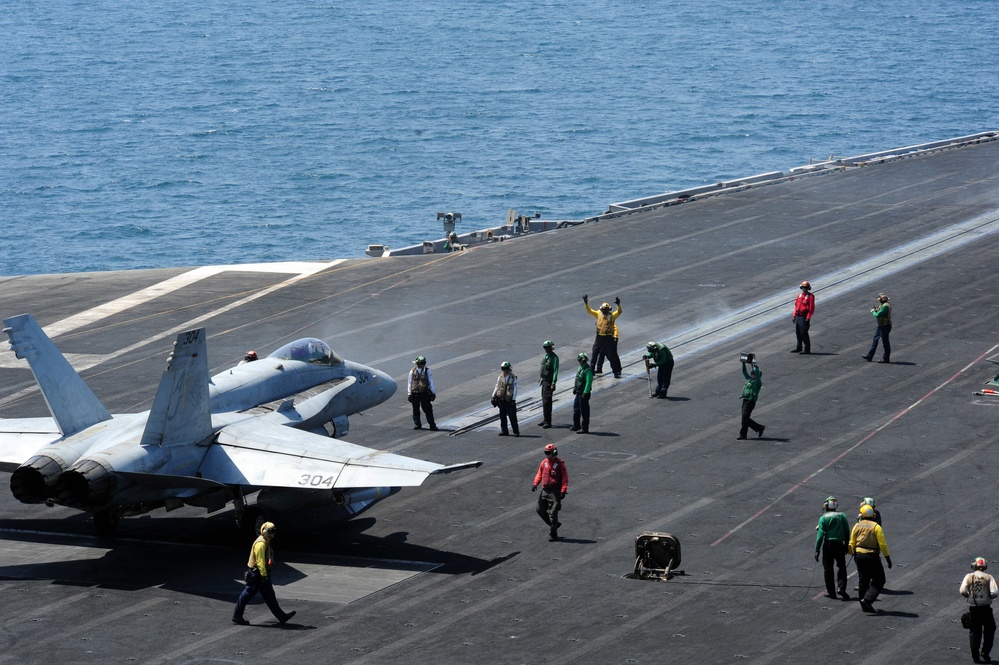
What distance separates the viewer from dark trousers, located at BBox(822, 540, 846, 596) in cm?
2130

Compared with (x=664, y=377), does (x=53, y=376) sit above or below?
above

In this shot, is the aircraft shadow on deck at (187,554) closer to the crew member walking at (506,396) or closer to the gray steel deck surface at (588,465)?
the gray steel deck surface at (588,465)

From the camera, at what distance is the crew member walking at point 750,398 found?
30375 millimetres

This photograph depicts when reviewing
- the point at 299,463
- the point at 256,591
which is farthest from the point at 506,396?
the point at 256,591

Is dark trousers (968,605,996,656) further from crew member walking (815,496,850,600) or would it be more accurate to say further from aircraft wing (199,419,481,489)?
aircraft wing (199,419,481,489)

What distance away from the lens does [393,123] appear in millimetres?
140750

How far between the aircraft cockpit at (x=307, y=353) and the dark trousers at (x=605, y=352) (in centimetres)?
959

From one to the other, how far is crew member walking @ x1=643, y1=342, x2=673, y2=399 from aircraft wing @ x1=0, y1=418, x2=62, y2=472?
15.4 meters

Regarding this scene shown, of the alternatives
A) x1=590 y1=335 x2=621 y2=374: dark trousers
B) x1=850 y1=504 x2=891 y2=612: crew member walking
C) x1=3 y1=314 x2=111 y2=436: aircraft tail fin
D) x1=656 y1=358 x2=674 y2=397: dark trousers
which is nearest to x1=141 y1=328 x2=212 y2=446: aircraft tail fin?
x1=3 y1=314 x2=111 y2=436: aircraft tail fin

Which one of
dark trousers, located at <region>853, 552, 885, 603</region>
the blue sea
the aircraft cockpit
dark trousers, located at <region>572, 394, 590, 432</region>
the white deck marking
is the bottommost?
dark trousers, located at <region>853, 552, 885, 603</region>

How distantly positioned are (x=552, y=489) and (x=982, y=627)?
8524 millimetres

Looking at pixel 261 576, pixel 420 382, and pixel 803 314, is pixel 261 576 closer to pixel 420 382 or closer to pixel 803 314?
pixel 420 382

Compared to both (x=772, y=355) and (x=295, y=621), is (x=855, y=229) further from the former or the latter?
(x=295, y=621)

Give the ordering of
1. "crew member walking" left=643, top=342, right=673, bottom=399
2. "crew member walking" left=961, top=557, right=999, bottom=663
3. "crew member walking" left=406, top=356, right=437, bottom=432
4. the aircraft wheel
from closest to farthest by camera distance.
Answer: "crew member walking" left=961, top=557, right=999, bottom=663 < the aircraft wheel < "crew member walking" left=406, top=356, right=437, bottom=432 < "crew member walking" left=643, top=342, right=673, bottom=399
